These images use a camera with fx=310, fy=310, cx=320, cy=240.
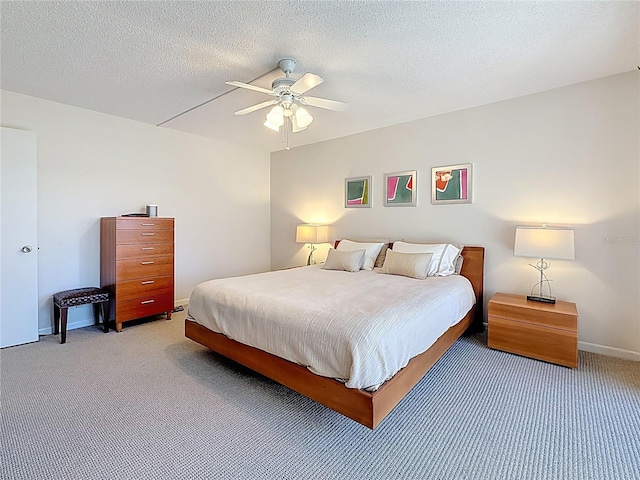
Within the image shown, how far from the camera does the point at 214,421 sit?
1940 mm

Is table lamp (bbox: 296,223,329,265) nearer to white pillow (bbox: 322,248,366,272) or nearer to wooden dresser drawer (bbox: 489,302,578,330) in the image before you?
white pillow (bbox: 322,248,366,272)

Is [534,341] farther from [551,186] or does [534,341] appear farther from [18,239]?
[18,239]

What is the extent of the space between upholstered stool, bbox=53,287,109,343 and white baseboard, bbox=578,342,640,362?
4955 mm

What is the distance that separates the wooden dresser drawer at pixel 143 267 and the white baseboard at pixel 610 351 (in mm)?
4596

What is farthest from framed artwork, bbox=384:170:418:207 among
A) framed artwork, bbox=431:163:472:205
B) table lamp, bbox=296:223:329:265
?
table lamp, bbox=296:223:329:265

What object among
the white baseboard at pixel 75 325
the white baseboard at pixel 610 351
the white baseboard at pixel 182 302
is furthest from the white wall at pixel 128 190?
the white baseboard at pixel 610 351

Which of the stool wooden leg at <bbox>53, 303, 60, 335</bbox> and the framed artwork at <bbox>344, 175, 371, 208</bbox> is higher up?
the framed artwork at <bbox>344, 175, 371, 208</bbox>

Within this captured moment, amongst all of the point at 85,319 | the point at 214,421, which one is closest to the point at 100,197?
the point at 85,319

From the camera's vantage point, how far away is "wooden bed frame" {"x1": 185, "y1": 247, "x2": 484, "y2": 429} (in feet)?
5.48

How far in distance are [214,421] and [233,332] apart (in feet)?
2.04

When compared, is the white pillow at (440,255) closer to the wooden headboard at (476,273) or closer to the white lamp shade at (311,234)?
the wooden headboard at (476,273)

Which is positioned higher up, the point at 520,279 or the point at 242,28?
the point at 242,28

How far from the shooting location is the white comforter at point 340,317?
174 cm

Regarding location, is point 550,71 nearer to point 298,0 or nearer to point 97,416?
point 298,0
